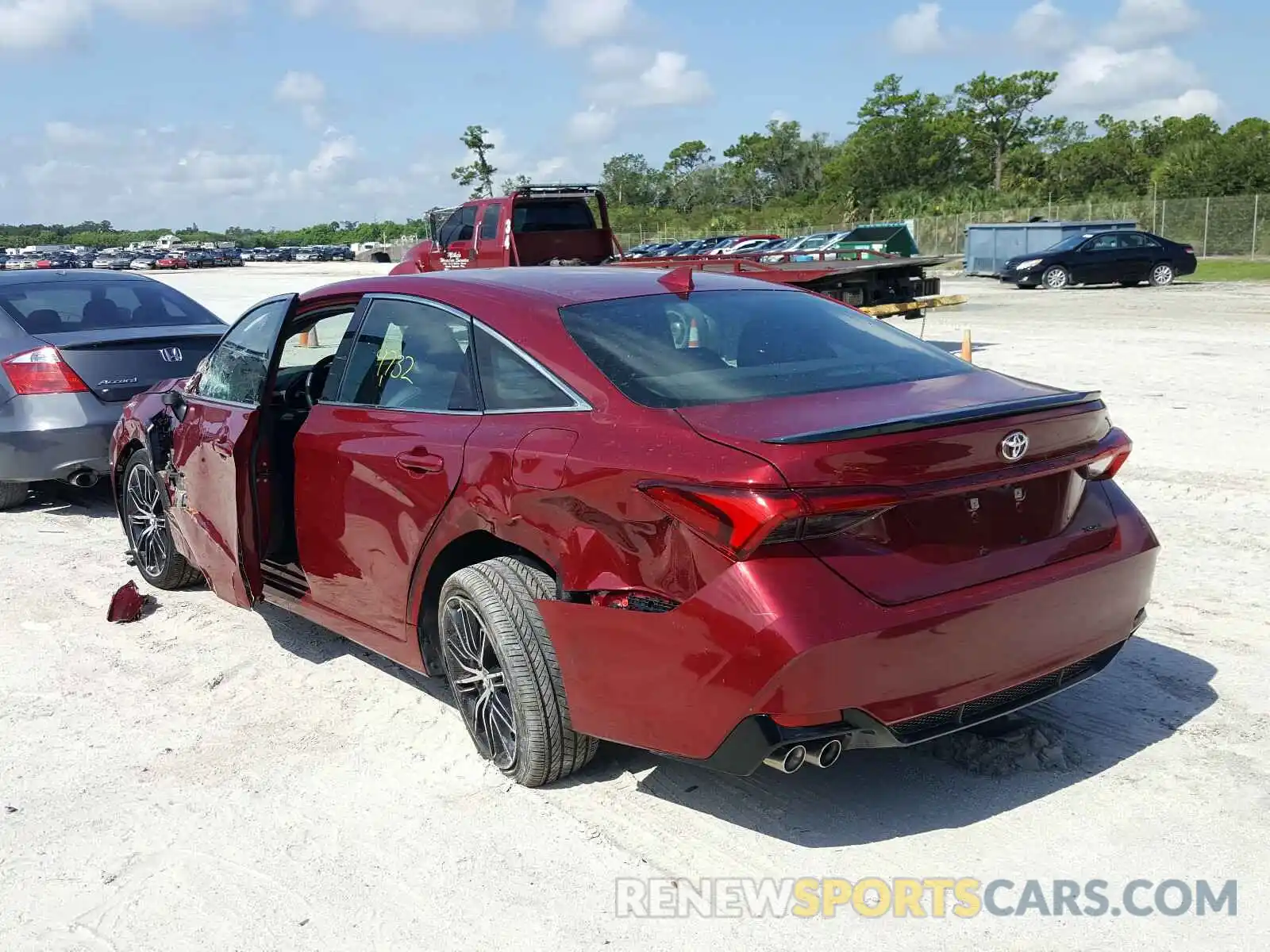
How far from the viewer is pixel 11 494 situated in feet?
27.2

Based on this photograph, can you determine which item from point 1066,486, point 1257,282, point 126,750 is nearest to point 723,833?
point 1066,486

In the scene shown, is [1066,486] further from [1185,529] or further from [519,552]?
[1185,529]

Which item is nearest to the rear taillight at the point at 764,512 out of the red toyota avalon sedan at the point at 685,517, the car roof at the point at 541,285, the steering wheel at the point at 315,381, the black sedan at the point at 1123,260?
the red toyota avalon sedan at the point at 685,517

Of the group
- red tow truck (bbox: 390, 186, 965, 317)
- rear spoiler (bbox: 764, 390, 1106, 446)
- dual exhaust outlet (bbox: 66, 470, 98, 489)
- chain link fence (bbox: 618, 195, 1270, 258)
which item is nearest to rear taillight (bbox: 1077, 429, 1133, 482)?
rear spoiler (bbox: 764, 390, 1106, 446)

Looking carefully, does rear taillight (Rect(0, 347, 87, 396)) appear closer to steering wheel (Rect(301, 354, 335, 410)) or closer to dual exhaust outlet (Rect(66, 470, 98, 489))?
dual exhaust outlet (Rect(66, 470, 98, 489))

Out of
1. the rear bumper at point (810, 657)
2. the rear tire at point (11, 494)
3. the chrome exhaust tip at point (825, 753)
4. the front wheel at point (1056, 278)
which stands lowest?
the front wheel at point (1056, 278)

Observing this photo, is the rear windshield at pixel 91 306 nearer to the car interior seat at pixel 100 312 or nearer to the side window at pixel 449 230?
the car interior seat at pixel 100 312

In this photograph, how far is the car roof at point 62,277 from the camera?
28.3 feet

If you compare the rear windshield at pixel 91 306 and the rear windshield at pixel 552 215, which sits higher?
the rear windshield at pixel 552 215

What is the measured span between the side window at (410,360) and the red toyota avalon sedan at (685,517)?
0.01 m

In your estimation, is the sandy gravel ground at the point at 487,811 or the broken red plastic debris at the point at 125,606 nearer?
the sandy gravel ground at the point at 487,811

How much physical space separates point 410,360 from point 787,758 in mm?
2131

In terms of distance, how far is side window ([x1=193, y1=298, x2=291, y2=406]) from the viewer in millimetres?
5105

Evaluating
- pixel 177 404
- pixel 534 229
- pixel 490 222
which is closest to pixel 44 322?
pixel 177 404
